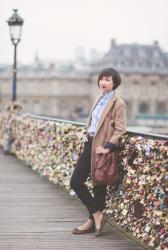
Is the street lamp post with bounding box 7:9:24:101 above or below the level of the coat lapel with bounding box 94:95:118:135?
above

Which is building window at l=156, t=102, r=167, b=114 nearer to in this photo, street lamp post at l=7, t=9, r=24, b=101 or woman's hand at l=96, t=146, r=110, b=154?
street lamp post at l=7, t=9, r=24, b=101

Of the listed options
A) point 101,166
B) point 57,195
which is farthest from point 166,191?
point 57,195

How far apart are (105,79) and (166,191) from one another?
149cm

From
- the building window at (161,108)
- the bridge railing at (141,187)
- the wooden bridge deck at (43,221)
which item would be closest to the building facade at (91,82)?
the building window at (161,108)

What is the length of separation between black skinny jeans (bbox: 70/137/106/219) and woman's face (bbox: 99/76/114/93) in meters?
0.52

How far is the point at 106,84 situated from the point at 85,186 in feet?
3.46

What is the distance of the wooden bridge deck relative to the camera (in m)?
6.85

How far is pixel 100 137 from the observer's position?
276 inches

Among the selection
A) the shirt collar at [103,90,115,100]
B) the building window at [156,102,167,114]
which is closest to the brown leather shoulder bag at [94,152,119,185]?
the shirt collar at [103,90,115,100]

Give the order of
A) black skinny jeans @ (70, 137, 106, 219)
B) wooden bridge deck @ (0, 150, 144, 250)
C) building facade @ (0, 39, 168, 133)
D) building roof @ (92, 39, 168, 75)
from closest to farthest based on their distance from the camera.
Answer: wooden bridge deck @ (0, 150, 144, 250) → black skinny jeans @ (70, 137, 106, 219) → building roof @ (92, 39, 168, 75) → building facade @ (0, 39, 168, 133)

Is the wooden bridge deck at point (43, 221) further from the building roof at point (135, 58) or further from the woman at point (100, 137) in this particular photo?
the building roof at point (135, 58)

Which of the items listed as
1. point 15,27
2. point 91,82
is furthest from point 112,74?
point 91,82

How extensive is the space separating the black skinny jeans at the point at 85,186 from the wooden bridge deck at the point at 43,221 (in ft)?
1.09

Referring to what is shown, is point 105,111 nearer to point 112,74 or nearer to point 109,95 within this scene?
point 109,95
